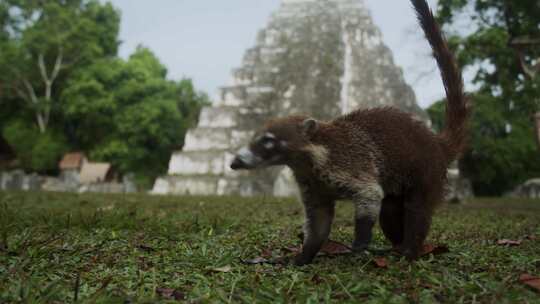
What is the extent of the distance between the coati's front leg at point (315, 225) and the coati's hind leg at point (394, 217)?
433mm

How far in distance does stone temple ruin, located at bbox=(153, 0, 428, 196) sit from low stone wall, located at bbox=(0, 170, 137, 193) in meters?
7.64

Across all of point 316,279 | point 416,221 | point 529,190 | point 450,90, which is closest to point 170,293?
point 316,279

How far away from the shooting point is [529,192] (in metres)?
27.2

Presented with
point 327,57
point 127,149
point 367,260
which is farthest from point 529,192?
point 367,260

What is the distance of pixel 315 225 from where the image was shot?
10.3 feet

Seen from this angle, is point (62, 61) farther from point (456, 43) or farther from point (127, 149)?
point (456, 43)

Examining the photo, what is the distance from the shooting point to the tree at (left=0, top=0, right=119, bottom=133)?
33812 mm

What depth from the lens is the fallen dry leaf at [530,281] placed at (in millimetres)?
2225

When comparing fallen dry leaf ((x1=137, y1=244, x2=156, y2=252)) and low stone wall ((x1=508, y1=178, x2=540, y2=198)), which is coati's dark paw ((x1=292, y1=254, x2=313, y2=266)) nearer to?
fallen dry leaf ((x1=137, y1=244, x2=156, y2=252))

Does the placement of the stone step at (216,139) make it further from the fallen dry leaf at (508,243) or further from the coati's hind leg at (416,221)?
the coati's hind leg at (416,221)

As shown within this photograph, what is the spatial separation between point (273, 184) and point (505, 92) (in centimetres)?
890

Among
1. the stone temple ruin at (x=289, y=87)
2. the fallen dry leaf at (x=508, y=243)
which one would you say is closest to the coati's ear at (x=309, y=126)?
the fallen dry leaf at (x=508, y=243)

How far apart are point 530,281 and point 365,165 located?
1.11m

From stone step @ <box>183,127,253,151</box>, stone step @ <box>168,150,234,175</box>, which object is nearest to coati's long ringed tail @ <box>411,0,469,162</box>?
stone step @ <box>168,150,234,175</box>
